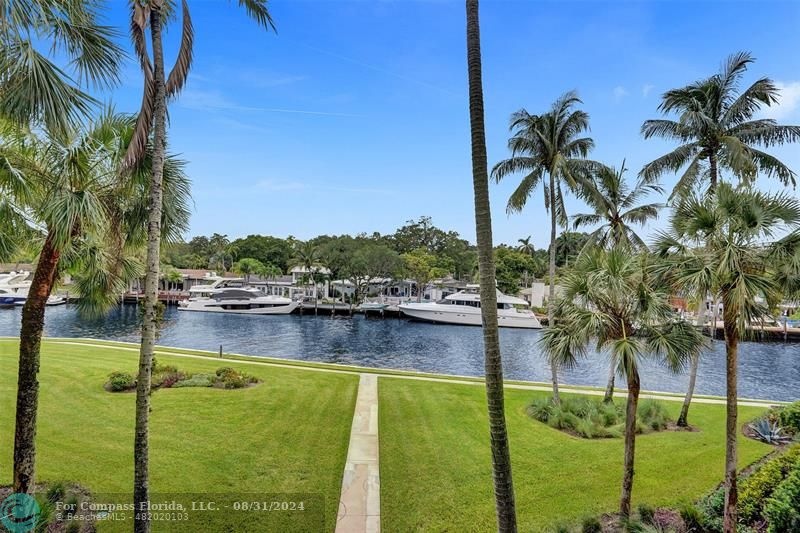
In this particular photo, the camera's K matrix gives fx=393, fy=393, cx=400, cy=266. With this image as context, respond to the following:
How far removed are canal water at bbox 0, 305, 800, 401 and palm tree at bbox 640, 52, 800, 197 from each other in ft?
46.4

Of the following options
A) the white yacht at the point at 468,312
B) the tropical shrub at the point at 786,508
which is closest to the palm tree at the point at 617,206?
the tropical shrub at the point at 786,508

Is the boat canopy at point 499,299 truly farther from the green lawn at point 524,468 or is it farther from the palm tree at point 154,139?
the palm tree at point 154,139

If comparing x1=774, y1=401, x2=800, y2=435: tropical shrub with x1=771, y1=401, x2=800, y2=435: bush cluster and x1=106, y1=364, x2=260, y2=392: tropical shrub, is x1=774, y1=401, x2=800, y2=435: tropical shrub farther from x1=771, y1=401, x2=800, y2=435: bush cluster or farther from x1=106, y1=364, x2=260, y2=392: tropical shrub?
x1=106, y1=364, x2=260, y2=392: tropical shrub

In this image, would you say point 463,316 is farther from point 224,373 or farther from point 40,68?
point 40,68

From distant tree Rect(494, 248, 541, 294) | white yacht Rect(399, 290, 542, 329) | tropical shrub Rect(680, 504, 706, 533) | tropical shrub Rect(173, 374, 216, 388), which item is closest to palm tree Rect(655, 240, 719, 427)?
tropical shrub Rect(680, 504, 706, 533)

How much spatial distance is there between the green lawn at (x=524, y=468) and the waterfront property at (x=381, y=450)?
0.03 m

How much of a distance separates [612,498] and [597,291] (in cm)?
418

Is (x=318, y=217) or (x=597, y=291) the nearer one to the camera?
(x=597, y=291)

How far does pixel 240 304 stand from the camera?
2158 inches

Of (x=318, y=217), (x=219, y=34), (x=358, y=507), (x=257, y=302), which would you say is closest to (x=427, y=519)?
(x=358, y=507)

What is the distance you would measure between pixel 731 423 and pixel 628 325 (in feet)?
6.57

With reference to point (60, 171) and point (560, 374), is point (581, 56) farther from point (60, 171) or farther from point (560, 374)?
point (560, 374)

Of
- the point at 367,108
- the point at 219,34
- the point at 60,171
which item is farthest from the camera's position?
the point at 367,108

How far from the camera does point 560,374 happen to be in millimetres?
25656
